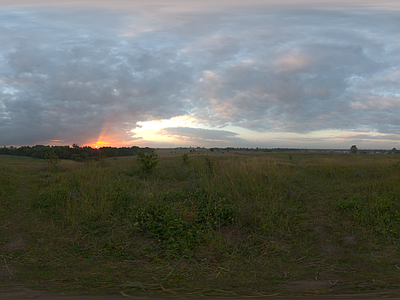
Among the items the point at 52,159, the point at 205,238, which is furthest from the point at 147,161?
the point at 205,238

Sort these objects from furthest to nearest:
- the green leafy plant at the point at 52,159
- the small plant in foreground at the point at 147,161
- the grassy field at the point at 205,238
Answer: the green leafy plant at the point at 52,159 → the small plant in foreground at the point at 147,161 → the grassy field at the point at 205,238

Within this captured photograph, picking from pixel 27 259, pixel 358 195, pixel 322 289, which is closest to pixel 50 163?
pixel 27 259

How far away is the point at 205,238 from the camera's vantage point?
4438mm

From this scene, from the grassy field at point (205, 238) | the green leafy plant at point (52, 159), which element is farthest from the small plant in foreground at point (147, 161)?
the green leafy plant at point (52, 159)

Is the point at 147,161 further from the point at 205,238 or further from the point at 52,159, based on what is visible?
the point at 205,238

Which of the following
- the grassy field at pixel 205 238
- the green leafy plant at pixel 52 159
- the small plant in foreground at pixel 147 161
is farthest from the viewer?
the green leafy plant at pixel 52 159

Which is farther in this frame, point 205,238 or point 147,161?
point 147,161

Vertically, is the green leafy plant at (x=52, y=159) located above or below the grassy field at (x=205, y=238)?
above

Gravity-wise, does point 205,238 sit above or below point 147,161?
below

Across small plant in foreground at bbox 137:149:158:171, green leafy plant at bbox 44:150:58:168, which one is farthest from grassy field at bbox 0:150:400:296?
green leafy plant at bbox 44:150:58:168

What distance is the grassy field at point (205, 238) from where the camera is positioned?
3222 millimetres

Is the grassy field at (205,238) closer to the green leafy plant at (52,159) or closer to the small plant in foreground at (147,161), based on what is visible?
the small plant in foreground at (147,161)

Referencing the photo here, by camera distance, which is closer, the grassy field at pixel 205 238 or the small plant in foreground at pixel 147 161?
the grassy field at pixel 205 238

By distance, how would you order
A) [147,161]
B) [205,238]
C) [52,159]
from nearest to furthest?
[205,238] → [147,161] → [52,159]
